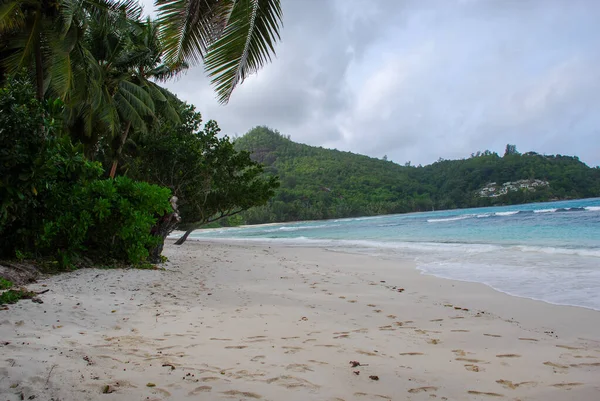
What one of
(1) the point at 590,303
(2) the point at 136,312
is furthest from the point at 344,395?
(1) the point at 590,303

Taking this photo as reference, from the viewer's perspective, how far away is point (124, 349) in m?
2.84

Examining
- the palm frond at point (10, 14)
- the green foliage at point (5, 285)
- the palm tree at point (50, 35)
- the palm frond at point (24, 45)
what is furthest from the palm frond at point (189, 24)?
the palm frond at point (24, 45)

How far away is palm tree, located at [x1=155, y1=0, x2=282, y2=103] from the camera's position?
3408 millimetres

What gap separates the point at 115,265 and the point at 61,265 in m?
0.98

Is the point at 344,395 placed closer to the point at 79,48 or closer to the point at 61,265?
the point at 61,265

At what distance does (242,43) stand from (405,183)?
264 feet

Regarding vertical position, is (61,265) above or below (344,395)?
above

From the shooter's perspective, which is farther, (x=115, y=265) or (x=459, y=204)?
(x=459, y=204)

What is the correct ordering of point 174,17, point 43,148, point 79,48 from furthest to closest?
point 79,48, point 43,148, point 174,17

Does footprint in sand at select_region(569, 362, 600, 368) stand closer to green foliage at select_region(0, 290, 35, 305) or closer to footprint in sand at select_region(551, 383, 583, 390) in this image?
footprint in sand at select_region(551, 383, 583, 390)

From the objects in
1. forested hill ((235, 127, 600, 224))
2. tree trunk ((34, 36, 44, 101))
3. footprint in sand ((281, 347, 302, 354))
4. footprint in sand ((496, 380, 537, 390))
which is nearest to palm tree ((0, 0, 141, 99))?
tree trunk ((34, 36, 44, 101))

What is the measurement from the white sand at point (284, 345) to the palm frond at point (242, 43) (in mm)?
2297

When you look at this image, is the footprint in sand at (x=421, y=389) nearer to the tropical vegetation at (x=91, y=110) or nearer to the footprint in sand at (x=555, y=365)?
the footprint in sand at (x=555, y=365)

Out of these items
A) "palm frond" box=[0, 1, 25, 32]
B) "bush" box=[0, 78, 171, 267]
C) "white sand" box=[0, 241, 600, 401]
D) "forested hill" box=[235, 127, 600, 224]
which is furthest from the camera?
"forested hill" box=[235, 127, 600, 224]
